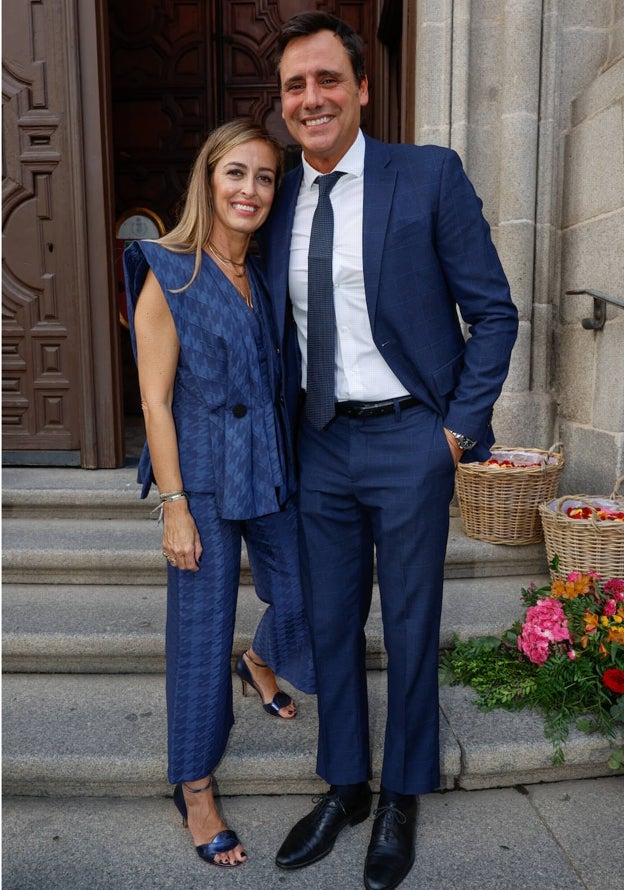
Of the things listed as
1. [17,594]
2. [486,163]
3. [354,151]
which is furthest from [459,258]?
Answer: [17,594]

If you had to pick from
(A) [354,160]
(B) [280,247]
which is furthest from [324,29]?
(B) [280,247]

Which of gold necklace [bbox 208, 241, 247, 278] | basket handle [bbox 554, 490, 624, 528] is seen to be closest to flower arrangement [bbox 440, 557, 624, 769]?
basket handle [bbox 554, 490, 624, 528]

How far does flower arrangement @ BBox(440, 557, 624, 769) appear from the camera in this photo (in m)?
2.39

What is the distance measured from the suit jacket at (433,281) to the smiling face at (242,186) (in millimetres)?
278

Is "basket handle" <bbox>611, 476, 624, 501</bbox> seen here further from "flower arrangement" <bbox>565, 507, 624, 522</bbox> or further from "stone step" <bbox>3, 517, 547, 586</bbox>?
"stone step" <bbox>3, 517, 547, 586</bbox>

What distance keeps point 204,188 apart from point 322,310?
455mm

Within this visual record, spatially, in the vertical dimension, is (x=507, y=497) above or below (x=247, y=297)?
below

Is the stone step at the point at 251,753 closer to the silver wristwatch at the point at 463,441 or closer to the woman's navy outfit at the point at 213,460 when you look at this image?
the woman's navy outfit at the point at 213,460

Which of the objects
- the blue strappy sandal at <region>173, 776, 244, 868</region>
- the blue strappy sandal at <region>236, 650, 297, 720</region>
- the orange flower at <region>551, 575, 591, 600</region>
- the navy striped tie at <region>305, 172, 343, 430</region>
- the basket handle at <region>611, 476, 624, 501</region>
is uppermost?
the navy striped tie at <region>305, 172, 343, 430</region>

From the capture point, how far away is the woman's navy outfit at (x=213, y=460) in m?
1.84

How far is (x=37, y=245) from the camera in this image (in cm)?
421

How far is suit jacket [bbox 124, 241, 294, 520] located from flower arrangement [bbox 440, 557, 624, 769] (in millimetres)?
1198

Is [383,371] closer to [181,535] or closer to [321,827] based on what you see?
[181,535]

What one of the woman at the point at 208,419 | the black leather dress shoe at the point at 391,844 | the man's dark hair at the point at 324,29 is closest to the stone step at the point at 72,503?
the woman at the point at 208,419
